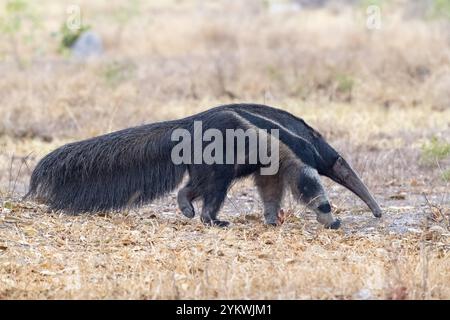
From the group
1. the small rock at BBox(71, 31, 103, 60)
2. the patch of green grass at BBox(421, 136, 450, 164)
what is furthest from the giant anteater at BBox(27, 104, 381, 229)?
the small rock at BBox(71, 31, 103, 60)

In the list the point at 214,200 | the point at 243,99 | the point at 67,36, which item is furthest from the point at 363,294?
the point at 67,36

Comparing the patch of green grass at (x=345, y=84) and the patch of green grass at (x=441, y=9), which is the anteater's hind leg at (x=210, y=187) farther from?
the patch of green grass at (x=441, y=9)

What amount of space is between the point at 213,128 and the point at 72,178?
115cm

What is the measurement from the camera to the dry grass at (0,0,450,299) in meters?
5.67

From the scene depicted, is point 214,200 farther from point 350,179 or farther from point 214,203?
point 350,179

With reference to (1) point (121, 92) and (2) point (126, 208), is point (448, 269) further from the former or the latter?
(1) point (121, 92)

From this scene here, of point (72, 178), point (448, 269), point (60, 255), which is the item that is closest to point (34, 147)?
point (72, 178)

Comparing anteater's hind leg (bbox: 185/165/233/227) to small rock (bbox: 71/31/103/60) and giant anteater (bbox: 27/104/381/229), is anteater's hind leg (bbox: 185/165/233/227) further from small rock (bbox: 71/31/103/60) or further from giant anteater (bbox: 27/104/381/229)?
small rock (bbox: 71/31/103/60)

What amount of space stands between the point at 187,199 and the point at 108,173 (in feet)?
2.36

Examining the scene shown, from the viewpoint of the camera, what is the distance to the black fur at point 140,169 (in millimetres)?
7285

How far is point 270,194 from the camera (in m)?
7.91

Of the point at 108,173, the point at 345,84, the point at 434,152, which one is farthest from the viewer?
the point at 345,84

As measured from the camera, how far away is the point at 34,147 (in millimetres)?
12422

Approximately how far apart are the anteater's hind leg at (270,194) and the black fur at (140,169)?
0.32 meters
